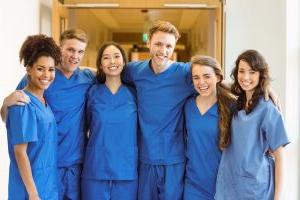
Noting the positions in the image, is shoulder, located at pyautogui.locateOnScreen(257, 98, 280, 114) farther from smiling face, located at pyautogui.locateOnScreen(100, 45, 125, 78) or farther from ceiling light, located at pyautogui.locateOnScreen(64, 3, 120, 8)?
ceiling light, located at pyautogui.locateOnScreen(64, 3, 120, 8)

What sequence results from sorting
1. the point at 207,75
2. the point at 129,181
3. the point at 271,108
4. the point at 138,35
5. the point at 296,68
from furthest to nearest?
the point at 138,35 < the point at 296,68 < the point at 129,181 < the point at 207,75 < the point at 271,108

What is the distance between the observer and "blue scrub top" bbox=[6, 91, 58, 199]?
1.69 meters

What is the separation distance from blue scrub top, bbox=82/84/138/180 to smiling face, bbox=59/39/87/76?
0.19 meters

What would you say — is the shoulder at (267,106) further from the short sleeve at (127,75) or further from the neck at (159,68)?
the short sleeve at (127,75)

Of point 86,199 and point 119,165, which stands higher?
point 119,165

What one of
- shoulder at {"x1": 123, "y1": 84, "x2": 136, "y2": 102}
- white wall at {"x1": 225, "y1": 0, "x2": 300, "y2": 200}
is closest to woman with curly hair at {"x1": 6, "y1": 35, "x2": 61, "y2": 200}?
shoulder at {"x1": 123, "y1": 84, "x2": 136, "y2": 102}

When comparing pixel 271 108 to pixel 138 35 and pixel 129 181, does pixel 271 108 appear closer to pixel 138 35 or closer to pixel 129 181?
pixel 129 181

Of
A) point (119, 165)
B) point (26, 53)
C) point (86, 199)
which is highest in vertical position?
point (26, 53)

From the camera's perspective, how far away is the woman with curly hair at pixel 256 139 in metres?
1.75

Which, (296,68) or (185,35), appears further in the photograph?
(185,35)

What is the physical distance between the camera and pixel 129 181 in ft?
6.95

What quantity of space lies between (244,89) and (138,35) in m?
7.45

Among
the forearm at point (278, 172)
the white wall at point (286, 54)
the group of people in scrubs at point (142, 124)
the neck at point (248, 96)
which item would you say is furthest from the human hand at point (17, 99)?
the white wall at point (286, 54)

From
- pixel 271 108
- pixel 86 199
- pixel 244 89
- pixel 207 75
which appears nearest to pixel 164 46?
pixel 207 75
